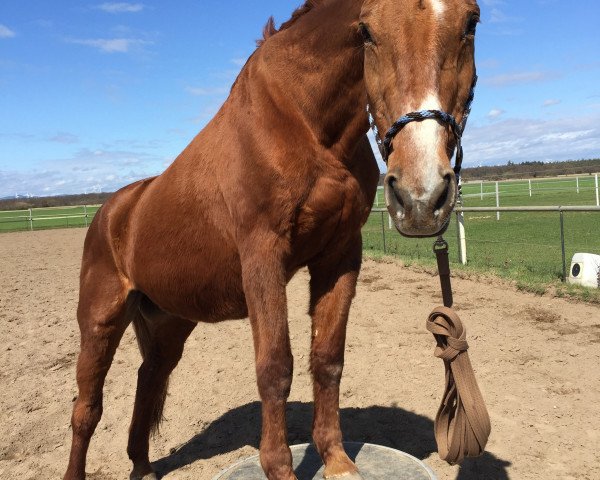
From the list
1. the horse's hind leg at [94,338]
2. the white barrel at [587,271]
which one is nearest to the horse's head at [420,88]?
the horse's hind leg at [94,338]

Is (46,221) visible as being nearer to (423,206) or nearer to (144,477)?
(144,477)

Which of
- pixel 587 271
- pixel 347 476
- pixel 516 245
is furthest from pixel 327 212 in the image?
pixel 516 245

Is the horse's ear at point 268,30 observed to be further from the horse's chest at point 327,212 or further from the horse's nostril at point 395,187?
the horse's nostril at point 395,187

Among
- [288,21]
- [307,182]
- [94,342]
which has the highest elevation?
[288,21]

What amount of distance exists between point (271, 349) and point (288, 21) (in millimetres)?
1613

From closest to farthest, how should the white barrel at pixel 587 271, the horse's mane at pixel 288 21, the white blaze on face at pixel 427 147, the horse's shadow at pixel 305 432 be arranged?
the white blaze on face at pixel 427 147
the horse's mane at pixel 288 21
the horse's shadow at pixel 305 432
the white barrel at pixel 587 271

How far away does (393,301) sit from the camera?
746 centimetres

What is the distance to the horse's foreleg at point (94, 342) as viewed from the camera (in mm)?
3324

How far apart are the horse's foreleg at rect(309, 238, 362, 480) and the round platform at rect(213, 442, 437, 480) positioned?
141mm

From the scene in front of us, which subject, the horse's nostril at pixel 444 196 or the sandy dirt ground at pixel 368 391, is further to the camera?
the sandy dirt ground at pixel 368 391

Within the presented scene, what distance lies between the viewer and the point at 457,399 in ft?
7.17

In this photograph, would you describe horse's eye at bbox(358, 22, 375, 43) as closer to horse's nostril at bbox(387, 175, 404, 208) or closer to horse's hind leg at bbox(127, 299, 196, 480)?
horse's nostril at bbox(387, 175, 404, 208)

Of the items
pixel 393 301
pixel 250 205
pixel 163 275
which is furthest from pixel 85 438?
pixel 393 301

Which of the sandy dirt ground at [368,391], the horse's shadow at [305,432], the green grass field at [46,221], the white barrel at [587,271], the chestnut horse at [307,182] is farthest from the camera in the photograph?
the green grass field at [46,221]
